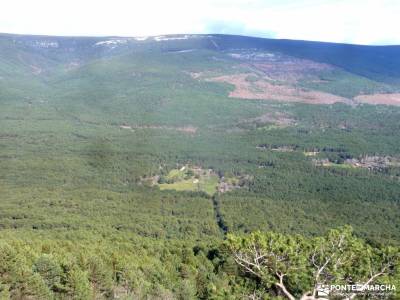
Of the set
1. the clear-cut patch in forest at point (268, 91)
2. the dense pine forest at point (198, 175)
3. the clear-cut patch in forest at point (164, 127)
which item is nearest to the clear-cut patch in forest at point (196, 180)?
the dense pine forest at point (198, 175)

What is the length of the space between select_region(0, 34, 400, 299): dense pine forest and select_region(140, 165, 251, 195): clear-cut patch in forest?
0.34m

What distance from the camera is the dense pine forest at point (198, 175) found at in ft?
54.2

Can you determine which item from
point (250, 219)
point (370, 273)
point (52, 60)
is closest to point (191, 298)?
point (370, 273)

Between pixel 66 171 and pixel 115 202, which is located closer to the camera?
pixel 115 202

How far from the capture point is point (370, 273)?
13484 millimetres

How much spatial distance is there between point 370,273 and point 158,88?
10325cm

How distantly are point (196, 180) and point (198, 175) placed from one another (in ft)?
5.11

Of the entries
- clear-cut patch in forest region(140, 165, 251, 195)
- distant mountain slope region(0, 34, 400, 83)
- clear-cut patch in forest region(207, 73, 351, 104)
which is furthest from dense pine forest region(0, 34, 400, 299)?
distant mountain slope region(0, 34, 400, 83)

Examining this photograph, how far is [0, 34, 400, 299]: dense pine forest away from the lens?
54.2 feet

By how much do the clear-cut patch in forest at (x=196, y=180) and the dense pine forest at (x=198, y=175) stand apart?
0.34m

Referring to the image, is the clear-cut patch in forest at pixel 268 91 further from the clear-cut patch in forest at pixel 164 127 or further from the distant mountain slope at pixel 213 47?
the distant mountain slope at pixel 213 47

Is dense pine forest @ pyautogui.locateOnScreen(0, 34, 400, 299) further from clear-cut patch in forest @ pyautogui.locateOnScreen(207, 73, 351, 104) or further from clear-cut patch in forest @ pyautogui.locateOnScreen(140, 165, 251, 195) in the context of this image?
clear-cut patch in forest @ pyautogui.locateOnScreen(207, 73, 351, 104)

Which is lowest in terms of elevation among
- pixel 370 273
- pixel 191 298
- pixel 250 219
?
pixel 250 219

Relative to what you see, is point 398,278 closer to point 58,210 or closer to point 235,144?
point 58,210
